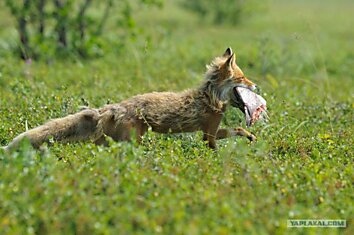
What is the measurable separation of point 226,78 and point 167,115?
2.65 ft

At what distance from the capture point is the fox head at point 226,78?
7.13 meters

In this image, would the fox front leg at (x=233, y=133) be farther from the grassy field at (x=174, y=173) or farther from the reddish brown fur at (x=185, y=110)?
the grassy field at (x=174, y=173)

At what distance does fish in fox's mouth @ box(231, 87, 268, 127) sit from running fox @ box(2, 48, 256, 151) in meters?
0.07

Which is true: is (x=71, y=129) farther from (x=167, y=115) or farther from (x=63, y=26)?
(x=63, y=26)

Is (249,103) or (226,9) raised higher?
(249,103)

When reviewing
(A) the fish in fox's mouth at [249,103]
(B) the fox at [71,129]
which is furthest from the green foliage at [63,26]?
(B) the fox at [71,129]

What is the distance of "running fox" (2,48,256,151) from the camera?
6.67 meters

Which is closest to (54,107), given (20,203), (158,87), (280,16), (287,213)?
(158,87)

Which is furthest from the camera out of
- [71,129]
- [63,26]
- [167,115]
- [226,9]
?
[226,9]

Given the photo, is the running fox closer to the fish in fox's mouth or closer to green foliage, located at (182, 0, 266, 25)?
the fish in fox's mouth

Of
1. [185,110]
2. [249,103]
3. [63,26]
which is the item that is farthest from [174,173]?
[63,26]

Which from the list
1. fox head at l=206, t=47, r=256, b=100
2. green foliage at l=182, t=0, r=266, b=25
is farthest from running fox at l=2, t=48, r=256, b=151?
green foliage at l=182, t=0, r=266, b=25

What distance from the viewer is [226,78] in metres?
7.18

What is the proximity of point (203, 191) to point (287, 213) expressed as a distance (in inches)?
27.4
